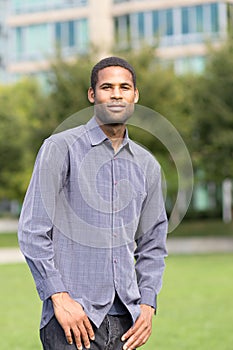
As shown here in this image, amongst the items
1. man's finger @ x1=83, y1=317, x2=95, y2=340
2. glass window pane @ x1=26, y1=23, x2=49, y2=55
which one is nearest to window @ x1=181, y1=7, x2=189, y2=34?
glass window pane @ x1=26, y1=23, x2=49, y2=55

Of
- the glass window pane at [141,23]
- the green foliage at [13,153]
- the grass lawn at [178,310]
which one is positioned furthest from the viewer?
the glass window pane at [141,23]

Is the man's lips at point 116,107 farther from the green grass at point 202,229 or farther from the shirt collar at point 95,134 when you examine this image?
the green grass at point 202,229

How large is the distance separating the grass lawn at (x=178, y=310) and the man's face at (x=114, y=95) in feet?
19.4

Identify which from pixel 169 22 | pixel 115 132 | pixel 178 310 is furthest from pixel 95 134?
pixel 169 22

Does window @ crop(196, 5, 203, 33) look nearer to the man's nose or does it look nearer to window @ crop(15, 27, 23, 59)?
window @ crop(15, 27, 23, 59)

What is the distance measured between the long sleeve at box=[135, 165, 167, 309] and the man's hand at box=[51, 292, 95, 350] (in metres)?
0.40

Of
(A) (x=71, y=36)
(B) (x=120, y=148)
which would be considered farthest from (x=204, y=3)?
(B) (x=120, y=148)

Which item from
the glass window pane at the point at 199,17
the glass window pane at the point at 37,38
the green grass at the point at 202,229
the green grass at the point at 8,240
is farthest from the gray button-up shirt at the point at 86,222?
the glass window pane at the point at 37,38

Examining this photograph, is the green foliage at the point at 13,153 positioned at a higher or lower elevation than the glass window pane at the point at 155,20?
lower

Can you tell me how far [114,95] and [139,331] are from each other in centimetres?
94

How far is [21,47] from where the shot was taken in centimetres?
4944

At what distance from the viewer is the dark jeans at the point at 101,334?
314cm

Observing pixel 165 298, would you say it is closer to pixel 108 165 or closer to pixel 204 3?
pixel 108 165

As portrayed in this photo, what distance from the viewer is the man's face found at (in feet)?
10.5
